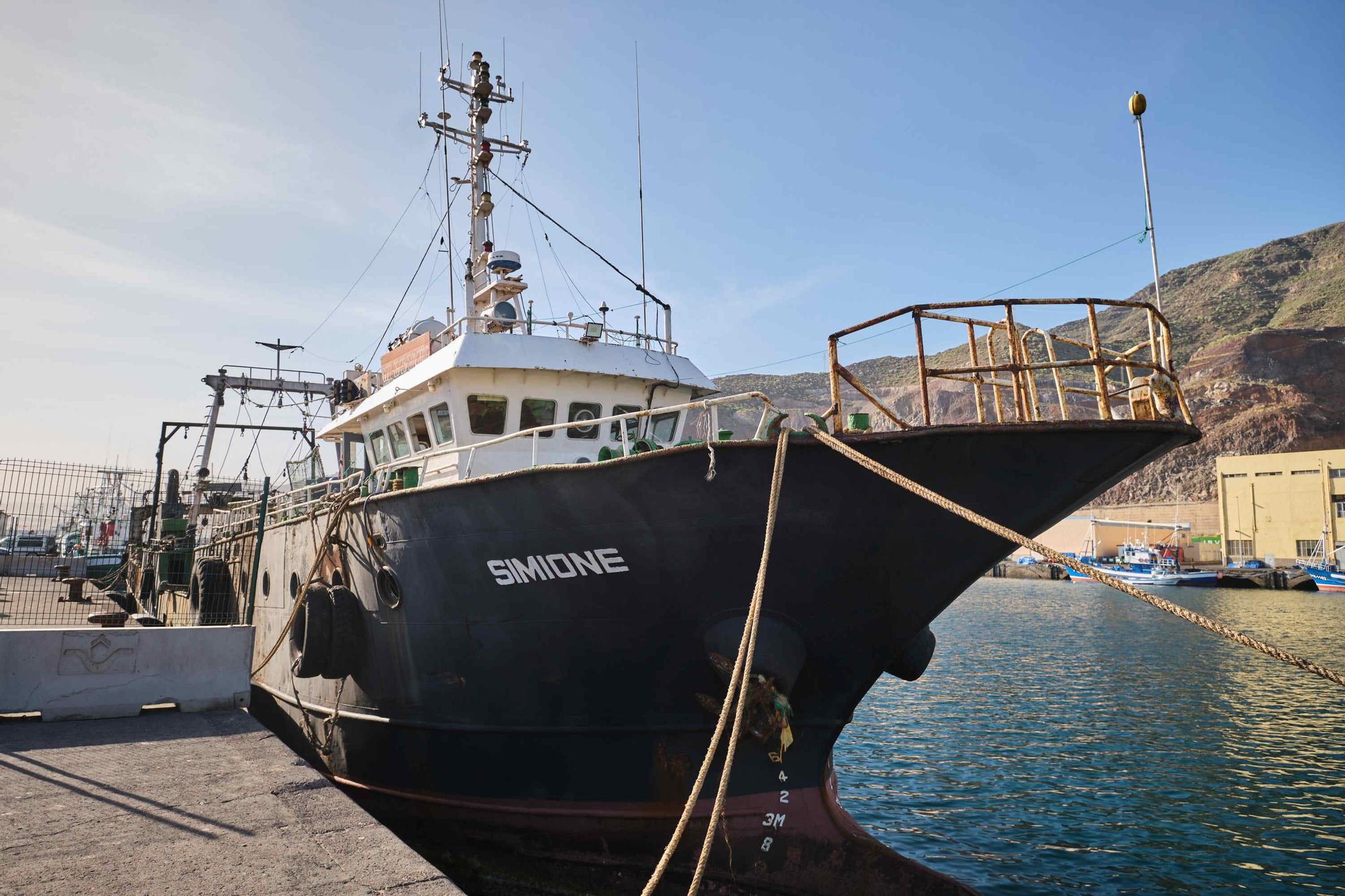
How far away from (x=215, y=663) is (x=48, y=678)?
1.48 metres

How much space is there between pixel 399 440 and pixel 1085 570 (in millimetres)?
8750

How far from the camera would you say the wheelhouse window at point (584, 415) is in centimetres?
944

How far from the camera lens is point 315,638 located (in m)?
8.52

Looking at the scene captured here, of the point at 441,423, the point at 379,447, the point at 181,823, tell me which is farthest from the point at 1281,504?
the point at 181,823

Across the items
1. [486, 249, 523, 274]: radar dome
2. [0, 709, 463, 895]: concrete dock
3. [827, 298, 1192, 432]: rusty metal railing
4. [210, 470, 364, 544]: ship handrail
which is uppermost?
[486, 249, 523, 274]: radar dome

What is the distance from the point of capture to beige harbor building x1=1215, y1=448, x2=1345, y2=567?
2223 inches

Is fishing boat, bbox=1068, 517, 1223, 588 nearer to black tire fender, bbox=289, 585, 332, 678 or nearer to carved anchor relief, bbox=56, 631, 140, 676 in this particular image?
black tire fender, bbox=289, 585, 332, 678

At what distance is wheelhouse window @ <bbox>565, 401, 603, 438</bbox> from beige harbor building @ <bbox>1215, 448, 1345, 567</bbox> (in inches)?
2567

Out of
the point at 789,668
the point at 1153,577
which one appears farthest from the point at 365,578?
the point at 1153,577

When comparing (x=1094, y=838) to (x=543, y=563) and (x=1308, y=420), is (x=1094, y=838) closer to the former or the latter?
(x=543, y=563)

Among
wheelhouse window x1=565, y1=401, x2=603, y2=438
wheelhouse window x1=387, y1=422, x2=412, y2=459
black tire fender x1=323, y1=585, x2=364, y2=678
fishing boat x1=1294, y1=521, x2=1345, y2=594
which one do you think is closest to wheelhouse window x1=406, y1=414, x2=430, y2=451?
wheelhouse window x1=387, y1=422, x2=412, y2=459

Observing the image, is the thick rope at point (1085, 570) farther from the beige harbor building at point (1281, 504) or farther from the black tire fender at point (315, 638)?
the beige harbor building at point (1281, 504)

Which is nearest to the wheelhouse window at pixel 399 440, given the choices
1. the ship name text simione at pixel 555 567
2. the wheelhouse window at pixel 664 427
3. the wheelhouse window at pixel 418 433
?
the wheelhouse window at pixel 418 433

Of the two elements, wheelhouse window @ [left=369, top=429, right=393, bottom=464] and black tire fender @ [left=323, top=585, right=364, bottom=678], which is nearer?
black tire fender @ [left=323, top=585, right=364, bottom=678]
